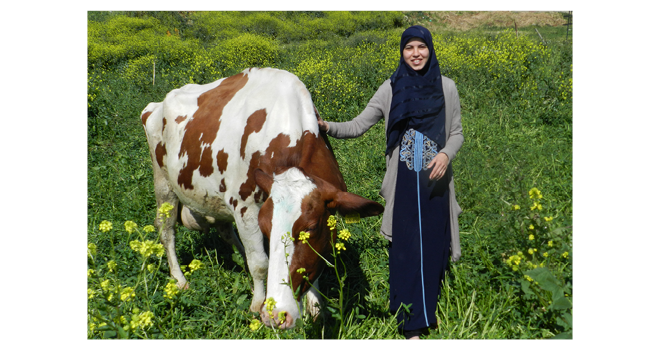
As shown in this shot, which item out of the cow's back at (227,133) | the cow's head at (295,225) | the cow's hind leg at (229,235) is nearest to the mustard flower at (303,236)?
the cow's head at (295,225)

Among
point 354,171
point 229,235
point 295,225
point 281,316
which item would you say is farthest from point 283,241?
point 354,171

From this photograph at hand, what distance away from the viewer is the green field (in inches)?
118

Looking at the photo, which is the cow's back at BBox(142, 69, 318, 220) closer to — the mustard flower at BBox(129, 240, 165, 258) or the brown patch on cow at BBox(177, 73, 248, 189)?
the brown patch on cow at BBox(177, 73, 248, 189)

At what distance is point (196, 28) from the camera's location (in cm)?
835

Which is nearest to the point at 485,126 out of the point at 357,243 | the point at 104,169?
the point at 357,243

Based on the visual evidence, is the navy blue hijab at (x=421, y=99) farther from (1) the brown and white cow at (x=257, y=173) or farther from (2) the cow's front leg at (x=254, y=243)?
(2) the cow's front leg at (x=254, y=243)

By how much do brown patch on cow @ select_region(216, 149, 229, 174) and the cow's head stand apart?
80 cm

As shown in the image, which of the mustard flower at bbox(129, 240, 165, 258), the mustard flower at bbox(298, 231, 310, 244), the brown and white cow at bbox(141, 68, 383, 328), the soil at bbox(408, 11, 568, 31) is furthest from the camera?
the soil at bbox(408, 11, 568, 31)

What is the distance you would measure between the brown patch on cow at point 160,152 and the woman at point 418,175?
6.14 ft

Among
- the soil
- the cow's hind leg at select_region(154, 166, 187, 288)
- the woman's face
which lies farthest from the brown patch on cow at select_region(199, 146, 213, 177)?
the soil

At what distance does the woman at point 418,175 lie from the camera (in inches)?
117

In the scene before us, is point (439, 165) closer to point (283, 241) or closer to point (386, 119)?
point (386, 119)

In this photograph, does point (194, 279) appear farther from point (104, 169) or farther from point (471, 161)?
point (471, 161)

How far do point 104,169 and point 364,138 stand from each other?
3750 mm
